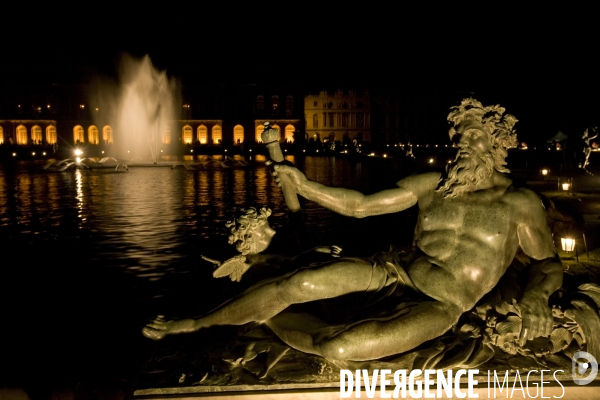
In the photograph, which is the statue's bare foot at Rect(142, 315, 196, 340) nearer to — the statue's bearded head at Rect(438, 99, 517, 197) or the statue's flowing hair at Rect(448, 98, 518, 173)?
the statue's bearded head at Rect(438, 99, 517, 197)

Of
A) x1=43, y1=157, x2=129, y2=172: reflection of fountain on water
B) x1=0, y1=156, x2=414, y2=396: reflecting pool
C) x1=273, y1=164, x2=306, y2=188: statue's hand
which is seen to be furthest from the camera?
x1=43, y1=157, x2=129, y2=172: reflection of fountain on water


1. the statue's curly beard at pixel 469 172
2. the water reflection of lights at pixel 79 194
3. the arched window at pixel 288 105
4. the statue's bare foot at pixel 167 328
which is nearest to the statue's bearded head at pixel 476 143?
the statue's curly beard at pixel 469 172

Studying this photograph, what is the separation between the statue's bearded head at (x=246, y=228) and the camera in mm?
3785

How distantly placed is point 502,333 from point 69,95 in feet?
284

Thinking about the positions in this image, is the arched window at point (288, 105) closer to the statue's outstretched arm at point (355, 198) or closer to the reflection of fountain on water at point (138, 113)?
the reflection of fountain on water at point (138, 113)

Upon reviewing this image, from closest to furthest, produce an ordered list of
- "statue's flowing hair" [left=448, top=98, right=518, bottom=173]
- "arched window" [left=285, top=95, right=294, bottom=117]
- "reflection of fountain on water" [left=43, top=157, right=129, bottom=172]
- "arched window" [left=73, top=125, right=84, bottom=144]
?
"statue's flowing hair" [left=448, top=98, right=518, bottom=173] → "reflection of fountain on water" [left=43, top=157, right=129, bottom=172] → "arched window" [left=73, top=125, right=84, bottom=144] → "arched window" [left=285, top=95, right=294, bottom=117]

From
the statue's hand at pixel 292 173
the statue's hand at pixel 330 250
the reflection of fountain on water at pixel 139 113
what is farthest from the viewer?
the reflection of fountain on water at pixel 139 113

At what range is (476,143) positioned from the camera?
347 centimetres

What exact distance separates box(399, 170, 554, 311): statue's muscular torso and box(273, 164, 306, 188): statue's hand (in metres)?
0.86

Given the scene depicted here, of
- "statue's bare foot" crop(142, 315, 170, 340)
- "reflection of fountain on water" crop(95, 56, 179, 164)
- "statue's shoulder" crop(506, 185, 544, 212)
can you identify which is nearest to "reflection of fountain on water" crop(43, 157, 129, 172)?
"reflection of fountain on water" crop(95, 56, 179, 164)

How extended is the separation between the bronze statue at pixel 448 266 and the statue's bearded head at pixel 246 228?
45 cm

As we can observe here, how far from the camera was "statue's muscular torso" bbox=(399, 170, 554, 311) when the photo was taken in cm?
337

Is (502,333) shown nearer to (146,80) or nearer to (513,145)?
(513,145)

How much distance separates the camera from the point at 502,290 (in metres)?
3.53
